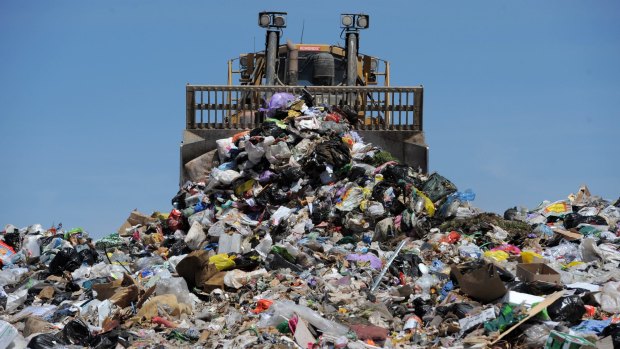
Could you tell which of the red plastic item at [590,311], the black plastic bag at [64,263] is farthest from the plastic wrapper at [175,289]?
the red plastic item at [590,311]

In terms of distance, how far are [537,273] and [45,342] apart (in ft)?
12.4

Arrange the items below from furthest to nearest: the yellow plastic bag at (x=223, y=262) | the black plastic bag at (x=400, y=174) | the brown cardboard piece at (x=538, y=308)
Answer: the black plastic bag at (x=400, y=174) < the yellow plastic bag at (x=223, y=262) < the brown cardboard piece at (x=538, y=308)

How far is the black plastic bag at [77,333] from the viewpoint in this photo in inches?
289

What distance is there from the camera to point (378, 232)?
10.3m

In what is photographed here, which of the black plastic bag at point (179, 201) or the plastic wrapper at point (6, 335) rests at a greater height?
the black plastic bag at point (179, 201)

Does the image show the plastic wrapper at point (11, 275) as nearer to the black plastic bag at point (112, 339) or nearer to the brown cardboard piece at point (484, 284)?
the black plastic bag at point (112, 339)

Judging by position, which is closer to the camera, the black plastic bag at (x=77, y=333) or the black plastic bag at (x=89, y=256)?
the black plastic bag at (x=77, y=333)

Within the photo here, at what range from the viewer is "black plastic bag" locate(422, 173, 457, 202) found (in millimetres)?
10820

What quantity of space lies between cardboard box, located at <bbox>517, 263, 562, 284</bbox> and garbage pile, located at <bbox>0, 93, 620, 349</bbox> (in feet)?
0.06

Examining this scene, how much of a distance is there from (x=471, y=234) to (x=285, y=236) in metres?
1.94

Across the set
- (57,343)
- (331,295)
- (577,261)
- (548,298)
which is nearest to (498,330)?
(548,298)

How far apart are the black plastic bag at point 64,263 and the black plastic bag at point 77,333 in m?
2.86

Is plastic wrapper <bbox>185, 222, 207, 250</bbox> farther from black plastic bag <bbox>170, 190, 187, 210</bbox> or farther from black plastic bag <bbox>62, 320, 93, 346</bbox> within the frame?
black plastic bag <bbox>62, 320, 93, 346</bbox>

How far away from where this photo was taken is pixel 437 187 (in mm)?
10891
